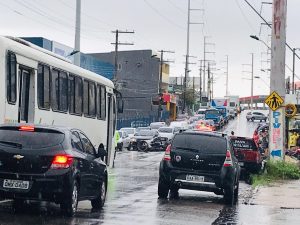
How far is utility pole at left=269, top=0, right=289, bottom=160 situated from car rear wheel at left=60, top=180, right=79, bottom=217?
16.4 metres

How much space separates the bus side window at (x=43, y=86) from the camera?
56.4 feet

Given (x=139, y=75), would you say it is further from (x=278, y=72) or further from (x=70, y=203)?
(x=70, y=203)

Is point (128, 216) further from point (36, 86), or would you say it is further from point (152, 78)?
point (152, 78)

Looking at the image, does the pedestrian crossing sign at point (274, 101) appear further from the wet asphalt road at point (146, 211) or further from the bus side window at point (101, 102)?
the wet asphalt road at point (146, 211)

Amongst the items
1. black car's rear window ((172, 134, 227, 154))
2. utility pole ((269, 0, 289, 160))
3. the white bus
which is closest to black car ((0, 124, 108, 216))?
the white bus

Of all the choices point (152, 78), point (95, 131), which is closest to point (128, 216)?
point (95, 131)

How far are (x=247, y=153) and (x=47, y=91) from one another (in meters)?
12.5

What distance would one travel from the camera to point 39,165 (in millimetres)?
12359

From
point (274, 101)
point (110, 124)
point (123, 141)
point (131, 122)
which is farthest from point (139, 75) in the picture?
point (110, 124)

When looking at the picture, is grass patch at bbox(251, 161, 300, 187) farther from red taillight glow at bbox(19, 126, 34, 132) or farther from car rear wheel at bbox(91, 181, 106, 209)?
red taillight glow at bbox(19, 126, 34, 132)

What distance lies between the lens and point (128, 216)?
44.6 ft

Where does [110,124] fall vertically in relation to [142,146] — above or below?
above

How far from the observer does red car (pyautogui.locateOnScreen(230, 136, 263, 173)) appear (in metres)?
28.1

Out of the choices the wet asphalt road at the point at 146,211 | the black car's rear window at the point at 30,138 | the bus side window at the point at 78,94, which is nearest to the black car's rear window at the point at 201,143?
the wet asphalt road at the point at 146,211
